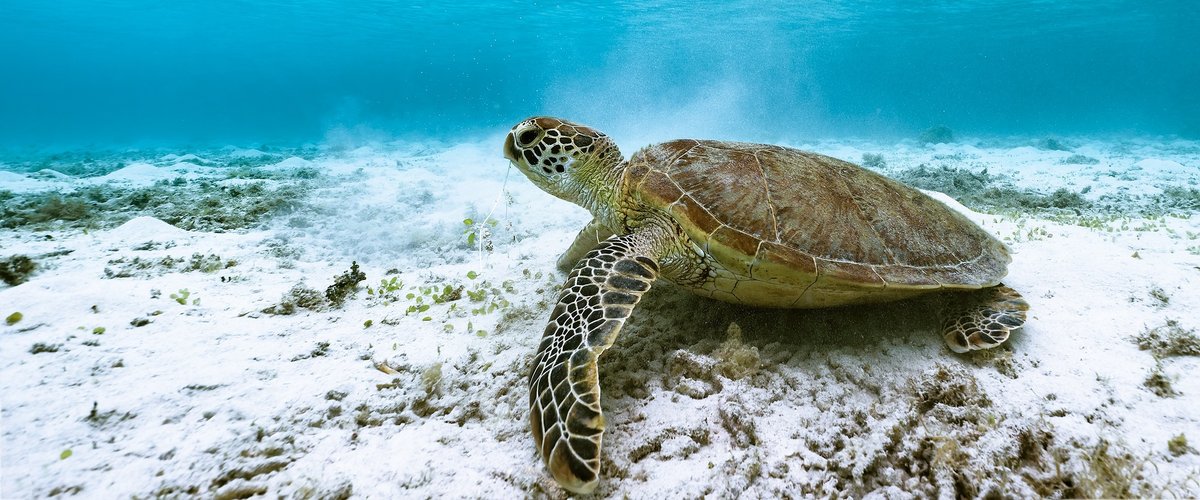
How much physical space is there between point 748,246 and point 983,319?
1.33m

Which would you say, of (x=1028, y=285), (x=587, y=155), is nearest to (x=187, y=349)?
(x=587, y=155)

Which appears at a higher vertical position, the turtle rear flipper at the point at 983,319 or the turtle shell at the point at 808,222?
the turtle shell at the point at 808,222

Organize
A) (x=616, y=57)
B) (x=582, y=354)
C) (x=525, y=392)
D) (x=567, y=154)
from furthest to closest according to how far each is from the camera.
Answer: (x=616, y=57) < (x=567, y=154) < (x=525, y=392) < (x=582, y=354)

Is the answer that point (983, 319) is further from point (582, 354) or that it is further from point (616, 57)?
point (616, 57)

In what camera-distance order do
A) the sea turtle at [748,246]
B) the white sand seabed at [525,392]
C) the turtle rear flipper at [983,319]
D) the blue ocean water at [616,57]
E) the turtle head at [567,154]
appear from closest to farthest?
the white sand seabed at [525,392] < the sea turtle at [748,246] < the turtle rear flipper at [983,319] < the turtle head at [567,154] < the blue ocean water at [616,57]

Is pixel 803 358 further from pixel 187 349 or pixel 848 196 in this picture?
pixel 187 349

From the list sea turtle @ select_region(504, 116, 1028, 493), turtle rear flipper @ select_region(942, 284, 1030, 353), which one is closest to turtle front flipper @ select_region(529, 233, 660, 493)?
sea turtle @ select_region(504, 116, 1028, 493)

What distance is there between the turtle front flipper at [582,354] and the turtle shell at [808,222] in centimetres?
37

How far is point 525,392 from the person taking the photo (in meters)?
1.97

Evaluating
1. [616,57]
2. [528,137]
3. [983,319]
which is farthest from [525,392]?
[616,57]

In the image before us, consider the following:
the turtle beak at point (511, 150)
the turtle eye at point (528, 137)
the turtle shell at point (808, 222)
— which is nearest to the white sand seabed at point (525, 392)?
the turtle shell at point (808, 222)

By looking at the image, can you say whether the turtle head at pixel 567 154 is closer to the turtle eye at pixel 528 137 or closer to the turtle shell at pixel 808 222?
the turtle eye at pixel 528 137

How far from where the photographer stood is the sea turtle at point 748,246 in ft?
6.57

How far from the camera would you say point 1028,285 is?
2.94 metres
